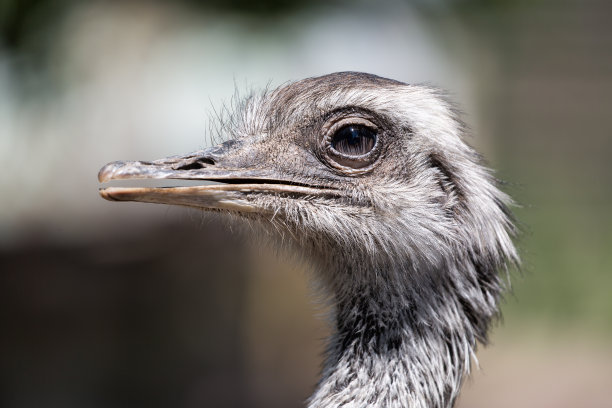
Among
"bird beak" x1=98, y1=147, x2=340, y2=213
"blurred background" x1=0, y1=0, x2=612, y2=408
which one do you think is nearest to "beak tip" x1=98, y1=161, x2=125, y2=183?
"bird beak" x1=98, y1=147, x2=340, y2=213

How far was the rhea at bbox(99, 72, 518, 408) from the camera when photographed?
2.75m

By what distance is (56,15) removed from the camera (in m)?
5.91

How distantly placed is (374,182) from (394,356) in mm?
584

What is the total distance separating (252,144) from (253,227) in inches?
11.5

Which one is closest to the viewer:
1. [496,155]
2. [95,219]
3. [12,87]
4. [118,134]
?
[12,87]

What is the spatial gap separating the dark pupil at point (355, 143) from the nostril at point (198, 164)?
0.42 meters

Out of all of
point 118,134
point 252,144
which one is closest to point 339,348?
point 252,144

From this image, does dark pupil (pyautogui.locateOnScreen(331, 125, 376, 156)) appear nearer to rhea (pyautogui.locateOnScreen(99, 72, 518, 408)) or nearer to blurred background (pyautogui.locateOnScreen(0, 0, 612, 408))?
rhea (pyautogui.locateOnScreen(99, 72, 518, 408))

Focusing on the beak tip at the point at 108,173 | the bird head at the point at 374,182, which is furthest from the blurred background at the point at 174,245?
the beak tip at the point at 108,173

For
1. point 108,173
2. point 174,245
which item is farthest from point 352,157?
point 174,245

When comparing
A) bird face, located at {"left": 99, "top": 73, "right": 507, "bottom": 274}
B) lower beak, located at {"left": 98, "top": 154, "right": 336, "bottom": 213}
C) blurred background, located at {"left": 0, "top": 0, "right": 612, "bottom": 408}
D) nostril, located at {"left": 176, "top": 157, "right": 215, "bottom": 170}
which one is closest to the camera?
lower beak, located at {"left": 98, "top": 154, "right": 336, "bottom": 213}

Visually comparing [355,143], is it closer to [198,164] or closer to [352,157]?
[352,157]

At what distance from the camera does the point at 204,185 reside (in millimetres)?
2662

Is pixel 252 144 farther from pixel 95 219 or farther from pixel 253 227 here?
pixel 95 219
